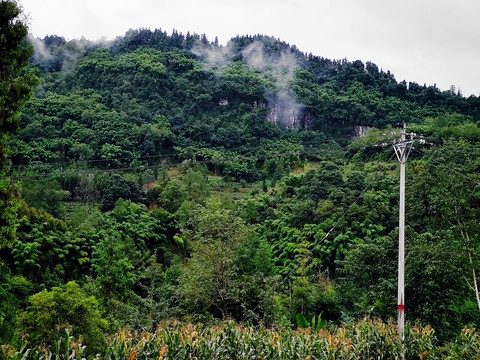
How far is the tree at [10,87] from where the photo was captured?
33.8 ft

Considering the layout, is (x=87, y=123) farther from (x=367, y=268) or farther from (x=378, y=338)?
(x=378, y=338)

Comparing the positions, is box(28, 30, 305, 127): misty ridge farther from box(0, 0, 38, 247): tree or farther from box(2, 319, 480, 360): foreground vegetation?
box(2, 319, 480, 360): foreground vegetation

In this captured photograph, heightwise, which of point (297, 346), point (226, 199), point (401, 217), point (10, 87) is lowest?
point (297, 346)

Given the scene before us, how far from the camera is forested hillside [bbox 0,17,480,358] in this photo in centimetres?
1491

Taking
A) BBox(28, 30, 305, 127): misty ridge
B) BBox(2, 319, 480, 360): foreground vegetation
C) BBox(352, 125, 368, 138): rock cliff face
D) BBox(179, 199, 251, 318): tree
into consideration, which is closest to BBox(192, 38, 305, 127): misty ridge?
BBox(28, 30, 305, 127): misty ridge

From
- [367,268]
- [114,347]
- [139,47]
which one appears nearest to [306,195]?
[367,268]

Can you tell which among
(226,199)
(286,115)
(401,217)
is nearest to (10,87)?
(401,217)

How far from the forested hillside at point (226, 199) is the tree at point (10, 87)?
0.97 m

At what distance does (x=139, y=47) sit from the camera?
257 feet

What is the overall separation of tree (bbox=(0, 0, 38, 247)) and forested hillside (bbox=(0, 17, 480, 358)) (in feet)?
3.18

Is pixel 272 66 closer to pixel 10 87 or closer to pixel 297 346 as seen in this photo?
pixel 10 87

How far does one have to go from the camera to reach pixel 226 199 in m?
33.8

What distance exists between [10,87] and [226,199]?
78.3 ft

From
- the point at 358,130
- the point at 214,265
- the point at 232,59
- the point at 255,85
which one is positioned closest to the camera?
the point at 214,265
